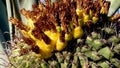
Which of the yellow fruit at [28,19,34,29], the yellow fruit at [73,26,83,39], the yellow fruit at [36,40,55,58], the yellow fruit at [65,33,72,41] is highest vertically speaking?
the yellow fruit at [28,19,34,29]

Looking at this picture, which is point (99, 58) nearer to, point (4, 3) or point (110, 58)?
point (110, 58)

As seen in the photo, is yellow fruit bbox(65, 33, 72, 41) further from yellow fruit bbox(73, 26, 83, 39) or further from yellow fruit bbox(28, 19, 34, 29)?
yellow fruit bbox(28, 19, 34, 29)

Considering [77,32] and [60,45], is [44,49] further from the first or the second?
[77,32]

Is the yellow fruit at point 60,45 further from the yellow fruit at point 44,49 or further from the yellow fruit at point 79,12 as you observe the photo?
the yellow fruit at point 79,12

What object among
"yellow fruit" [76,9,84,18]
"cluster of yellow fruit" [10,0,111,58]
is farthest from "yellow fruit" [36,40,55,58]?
"yellow fruit" [76,9,84,18]

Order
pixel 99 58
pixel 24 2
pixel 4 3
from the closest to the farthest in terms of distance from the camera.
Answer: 1. pixel 99 58
2. pixel 24 2
3. pixel 4 3

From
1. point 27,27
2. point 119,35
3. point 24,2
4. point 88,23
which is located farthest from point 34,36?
point 24,2

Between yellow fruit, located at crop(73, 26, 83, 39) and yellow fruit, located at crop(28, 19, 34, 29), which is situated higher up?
yellow fruit, located at crop(28, 19, 34, 29)

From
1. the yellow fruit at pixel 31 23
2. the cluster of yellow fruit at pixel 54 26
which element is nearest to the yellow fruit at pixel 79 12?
the cluster of yellow fruit at pixel 54 26
